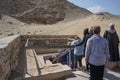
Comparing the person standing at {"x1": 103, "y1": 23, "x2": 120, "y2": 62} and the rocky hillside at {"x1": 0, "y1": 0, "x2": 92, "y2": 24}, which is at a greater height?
the rocky hillside at {"x1": 0, "y1": 0, "x2": 92, "y2": 24}

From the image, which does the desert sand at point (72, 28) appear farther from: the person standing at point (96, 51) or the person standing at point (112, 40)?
the person standing at point (96, 51)

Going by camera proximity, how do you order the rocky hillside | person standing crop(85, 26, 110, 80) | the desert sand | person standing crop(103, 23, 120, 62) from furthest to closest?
1. the rocky hillside
2. the desert sand
3. person standing crop(103, 23, 120, 62)
4. person standing crop(85, 26, 110, 80)

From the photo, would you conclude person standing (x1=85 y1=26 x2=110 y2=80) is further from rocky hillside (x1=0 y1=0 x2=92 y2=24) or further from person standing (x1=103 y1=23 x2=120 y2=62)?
rocky hillside (x1=0 y1=0 x2=92 y2=24)

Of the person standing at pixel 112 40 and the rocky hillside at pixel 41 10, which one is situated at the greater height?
the rocky hillside at pixel 41 10

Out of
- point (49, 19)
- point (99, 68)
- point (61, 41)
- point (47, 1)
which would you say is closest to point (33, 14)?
point (49, 19)

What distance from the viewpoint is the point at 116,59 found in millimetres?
5738

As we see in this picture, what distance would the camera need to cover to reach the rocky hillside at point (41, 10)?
95.4 feet

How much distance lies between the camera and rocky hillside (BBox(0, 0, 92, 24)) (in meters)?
29.1

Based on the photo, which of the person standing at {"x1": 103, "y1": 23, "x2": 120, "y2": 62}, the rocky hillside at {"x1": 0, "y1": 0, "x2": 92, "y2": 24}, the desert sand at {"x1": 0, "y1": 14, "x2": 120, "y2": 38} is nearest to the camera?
the person standing at {"x1": 103, "y1": 23, "x2": 120, "y2": 62}

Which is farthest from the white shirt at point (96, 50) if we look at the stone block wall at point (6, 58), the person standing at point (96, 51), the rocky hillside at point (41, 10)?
the rocky hillside at point (41, 10)

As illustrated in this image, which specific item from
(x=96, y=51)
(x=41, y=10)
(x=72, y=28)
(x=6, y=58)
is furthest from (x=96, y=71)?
(x=41, y=10)

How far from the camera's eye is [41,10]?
30875mm

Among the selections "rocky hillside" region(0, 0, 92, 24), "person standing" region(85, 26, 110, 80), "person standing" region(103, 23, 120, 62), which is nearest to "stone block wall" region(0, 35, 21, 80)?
"person standing" region(85, 26, 110, 80)

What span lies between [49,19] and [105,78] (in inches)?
1013
